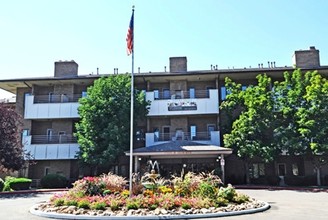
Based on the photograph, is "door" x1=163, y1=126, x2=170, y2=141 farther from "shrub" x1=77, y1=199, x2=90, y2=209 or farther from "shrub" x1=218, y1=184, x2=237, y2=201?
"shrub" x1=77, y1=199, x2=90, y2=209

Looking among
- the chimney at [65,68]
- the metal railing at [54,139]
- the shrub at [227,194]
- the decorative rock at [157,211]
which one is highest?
the chimney at [65,68]

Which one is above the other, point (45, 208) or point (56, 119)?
point (56, 119)

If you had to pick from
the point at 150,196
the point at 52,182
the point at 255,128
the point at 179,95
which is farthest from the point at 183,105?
the point at 150,196

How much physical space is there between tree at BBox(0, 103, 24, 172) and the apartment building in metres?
4.81

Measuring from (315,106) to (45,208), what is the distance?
20572mm

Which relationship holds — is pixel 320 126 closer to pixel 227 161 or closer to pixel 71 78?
pixel 227 161

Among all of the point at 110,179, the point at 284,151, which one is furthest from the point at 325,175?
the point at 110,179

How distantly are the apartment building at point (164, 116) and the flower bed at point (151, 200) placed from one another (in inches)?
480

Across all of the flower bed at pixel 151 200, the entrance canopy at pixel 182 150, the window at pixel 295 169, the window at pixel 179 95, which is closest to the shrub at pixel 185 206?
the flower bed at pixel 151 200

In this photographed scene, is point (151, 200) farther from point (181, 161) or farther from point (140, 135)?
point (140, 135)

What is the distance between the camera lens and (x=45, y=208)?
13234 millimetres

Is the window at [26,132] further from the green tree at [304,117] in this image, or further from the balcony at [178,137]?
the green tree at [304,117]

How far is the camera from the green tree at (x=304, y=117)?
80.1ft

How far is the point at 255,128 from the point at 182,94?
25.9 feet
